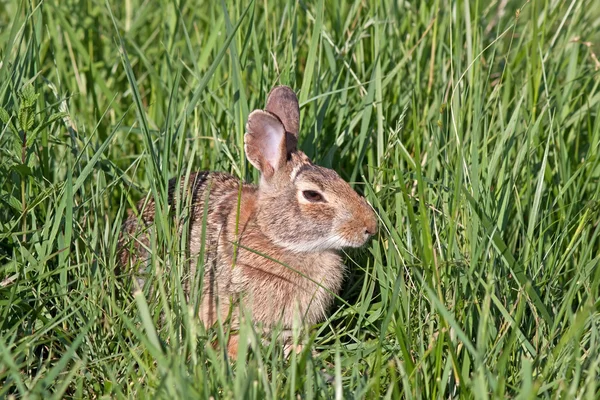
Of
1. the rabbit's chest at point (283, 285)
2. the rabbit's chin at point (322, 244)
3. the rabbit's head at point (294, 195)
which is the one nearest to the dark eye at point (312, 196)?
the rabbit's head at point (294, 195)

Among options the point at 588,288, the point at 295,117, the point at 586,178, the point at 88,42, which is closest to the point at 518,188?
the point at 586,178

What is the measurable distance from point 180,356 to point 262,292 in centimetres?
102

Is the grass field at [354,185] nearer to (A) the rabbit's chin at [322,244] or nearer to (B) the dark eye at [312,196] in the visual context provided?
(A) the rabbit's chin at [322,244]

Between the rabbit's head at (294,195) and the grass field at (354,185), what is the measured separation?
0.14 meters

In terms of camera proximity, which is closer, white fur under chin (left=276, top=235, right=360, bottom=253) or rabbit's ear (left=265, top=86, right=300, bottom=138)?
white fur under chin (left=276, top=235, right=360, bottom=253)

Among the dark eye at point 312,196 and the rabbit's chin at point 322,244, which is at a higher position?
the dark eye at point 312,196

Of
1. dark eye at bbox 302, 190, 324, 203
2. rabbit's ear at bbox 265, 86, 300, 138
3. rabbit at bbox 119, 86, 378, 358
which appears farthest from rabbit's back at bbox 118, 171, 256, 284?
rabbit's ear at bbox 265, 86, 300, 138

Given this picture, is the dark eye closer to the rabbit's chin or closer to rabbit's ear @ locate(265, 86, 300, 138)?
the rabbit's chin

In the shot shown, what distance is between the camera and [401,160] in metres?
4.36

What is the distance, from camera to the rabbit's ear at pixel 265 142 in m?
3.91

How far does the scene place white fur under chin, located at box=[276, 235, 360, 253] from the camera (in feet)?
12.6

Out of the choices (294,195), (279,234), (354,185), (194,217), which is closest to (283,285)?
(279,234)

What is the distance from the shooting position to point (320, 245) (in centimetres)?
394

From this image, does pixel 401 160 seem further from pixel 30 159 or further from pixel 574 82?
pixel 30 159
